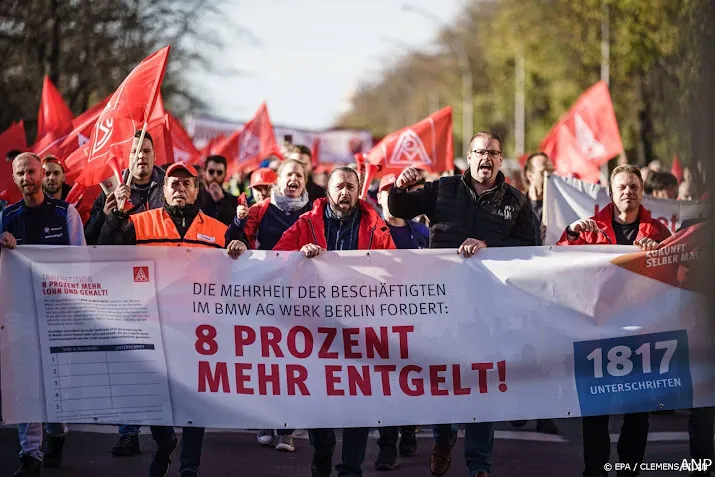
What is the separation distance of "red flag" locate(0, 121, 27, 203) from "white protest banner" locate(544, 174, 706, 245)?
4.60 metres

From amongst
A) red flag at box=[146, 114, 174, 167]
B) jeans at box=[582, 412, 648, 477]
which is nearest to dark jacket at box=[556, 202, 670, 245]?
jeans at box=[582, 412, 648, 477]

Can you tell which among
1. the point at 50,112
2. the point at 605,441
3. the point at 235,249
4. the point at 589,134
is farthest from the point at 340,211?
the point at 589,134

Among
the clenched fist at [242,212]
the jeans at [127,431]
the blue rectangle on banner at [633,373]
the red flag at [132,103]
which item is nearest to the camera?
the blue rectangle on banner at [633,373]

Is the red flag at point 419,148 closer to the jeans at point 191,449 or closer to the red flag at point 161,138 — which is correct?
the red flag at point 161,138

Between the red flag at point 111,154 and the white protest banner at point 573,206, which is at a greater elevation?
the red flag at point 111,154

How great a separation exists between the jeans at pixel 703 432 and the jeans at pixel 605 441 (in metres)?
0.33

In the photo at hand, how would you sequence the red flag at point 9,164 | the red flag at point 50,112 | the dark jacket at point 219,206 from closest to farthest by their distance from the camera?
the red flag at point 9,164, the dark jacket at point 219,206, the red flag at point 50,112

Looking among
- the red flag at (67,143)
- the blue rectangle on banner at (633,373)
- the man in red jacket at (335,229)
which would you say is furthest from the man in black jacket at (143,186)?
the blue rectangle on banner at (633,373)

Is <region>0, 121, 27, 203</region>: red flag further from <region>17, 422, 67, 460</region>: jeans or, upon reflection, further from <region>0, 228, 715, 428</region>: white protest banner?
<region>0, 228, 715, 428</region>: white protest banner

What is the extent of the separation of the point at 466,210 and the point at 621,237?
Answer: 911 mm

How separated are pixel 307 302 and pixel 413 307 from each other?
59 centimetres

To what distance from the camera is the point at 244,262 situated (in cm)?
734

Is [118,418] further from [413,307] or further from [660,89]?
[660,89]

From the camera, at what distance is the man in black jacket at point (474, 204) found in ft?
24.9
